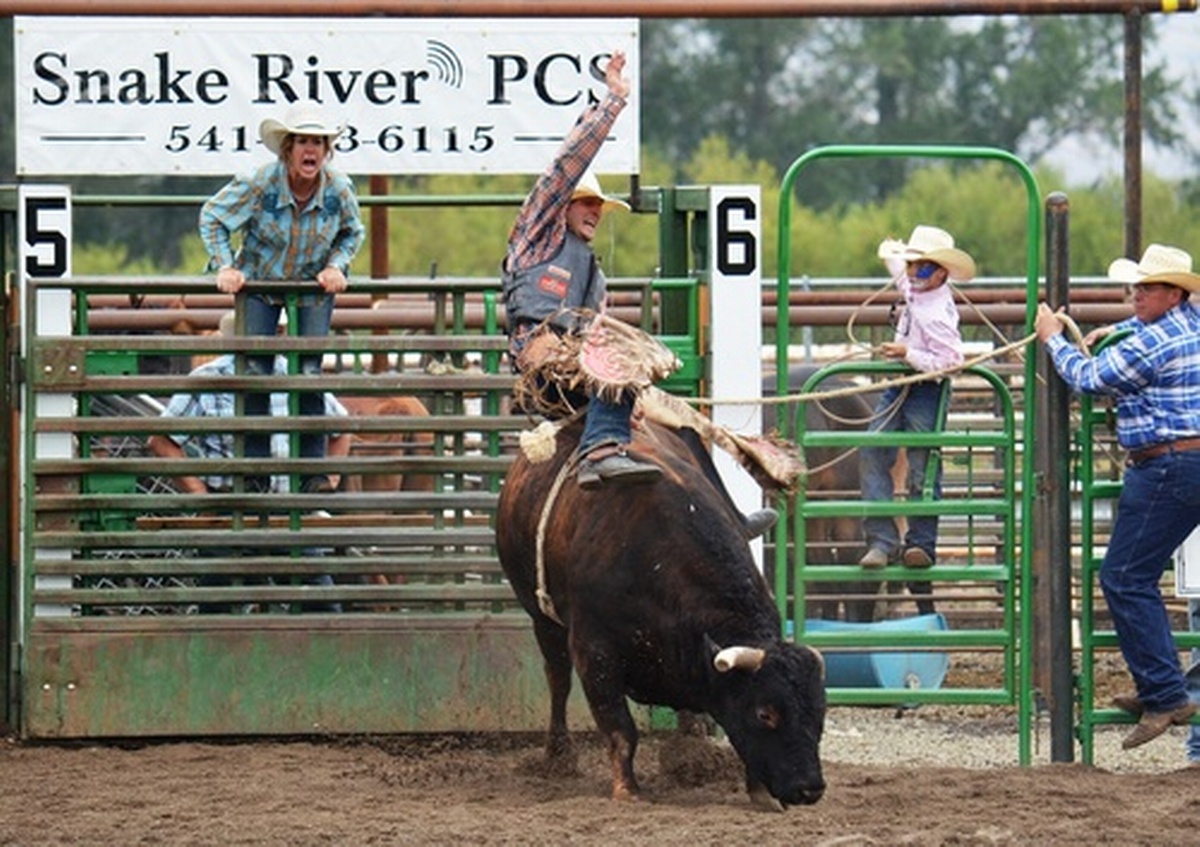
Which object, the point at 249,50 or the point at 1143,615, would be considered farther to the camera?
the point at 249,50

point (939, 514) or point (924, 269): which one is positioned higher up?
point (924, 269)

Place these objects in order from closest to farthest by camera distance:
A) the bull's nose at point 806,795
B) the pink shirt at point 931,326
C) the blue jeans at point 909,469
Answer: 1. the bull's nose at point 806,795
2. the blue jeans at point 909,469
3. the pink shirt at point 931,326

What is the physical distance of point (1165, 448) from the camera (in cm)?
907

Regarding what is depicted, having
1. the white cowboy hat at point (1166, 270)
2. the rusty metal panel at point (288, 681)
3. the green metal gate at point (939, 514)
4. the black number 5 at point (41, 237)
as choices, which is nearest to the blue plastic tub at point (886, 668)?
the green metal gate at point (939, 514)

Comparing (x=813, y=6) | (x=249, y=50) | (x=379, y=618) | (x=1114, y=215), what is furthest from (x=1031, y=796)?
(x=1114, y=215)

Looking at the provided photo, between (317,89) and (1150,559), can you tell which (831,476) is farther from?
(1150,559)

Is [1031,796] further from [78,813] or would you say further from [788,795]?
[78,813]

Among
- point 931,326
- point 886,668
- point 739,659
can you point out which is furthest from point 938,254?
point 739,659

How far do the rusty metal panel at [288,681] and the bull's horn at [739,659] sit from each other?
1.95m

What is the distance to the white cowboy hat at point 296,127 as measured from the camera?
390 inches

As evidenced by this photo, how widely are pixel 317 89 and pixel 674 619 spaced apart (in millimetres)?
3326

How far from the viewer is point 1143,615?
913cm

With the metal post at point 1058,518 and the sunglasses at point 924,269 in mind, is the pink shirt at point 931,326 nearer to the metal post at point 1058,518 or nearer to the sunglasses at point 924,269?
the sunglasses at point 924,269

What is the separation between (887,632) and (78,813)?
3.23m
